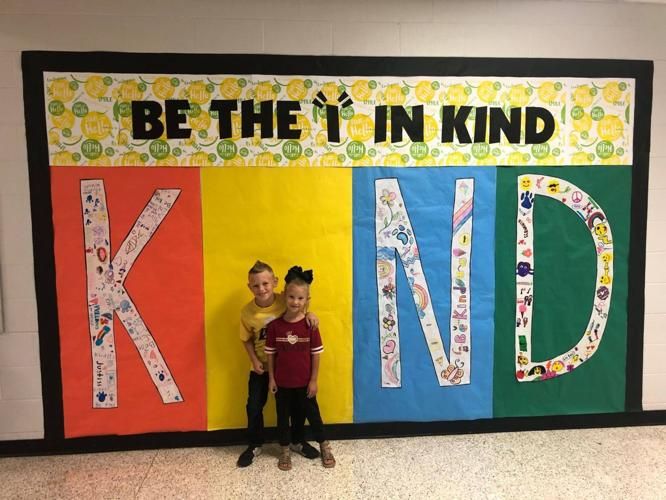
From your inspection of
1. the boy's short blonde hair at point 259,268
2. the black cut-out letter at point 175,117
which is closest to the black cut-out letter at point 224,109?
the black cut-out letter at point 175,117

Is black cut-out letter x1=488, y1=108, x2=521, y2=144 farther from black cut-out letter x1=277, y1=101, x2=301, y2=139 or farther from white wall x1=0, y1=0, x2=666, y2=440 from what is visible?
black cut-out letter x1=277, y1=101, x2=301, y2=139

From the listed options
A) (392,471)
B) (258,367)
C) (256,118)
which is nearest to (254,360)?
(258,367)

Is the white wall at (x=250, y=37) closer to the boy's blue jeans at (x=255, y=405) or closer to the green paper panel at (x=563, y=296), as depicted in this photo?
the green paper panel at (x=563, y=296)

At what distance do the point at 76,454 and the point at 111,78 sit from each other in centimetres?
186

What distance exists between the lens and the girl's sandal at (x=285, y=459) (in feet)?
8.30

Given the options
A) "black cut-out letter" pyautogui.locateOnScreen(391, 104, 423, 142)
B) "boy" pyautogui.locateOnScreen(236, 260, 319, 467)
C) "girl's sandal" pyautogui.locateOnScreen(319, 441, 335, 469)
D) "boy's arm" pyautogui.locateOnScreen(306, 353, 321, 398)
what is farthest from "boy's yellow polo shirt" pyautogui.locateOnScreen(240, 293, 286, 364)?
"black cut-out letter" pyautogui.locateOnScreen(391, 104, 423, 142)

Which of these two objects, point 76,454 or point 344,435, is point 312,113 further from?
point 76,454

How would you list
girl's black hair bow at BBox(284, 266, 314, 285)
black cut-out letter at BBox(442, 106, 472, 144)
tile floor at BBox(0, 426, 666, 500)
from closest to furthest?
1. tile floor at BBox(0, 426, 666, 500)
2. girl's black hair bow at BBox(284, 266, 314, 285)
3. black cut-out letter at BBox(442, 106, 472, 144)

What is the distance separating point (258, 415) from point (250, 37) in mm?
1838

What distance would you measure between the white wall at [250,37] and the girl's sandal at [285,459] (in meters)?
1.23

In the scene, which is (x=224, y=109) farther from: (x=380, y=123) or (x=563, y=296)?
(x=563, y=296)

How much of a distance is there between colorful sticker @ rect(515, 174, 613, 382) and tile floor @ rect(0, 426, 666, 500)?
368 millimetres

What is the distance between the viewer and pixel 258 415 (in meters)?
2.63

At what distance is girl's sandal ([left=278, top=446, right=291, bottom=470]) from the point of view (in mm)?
2529
